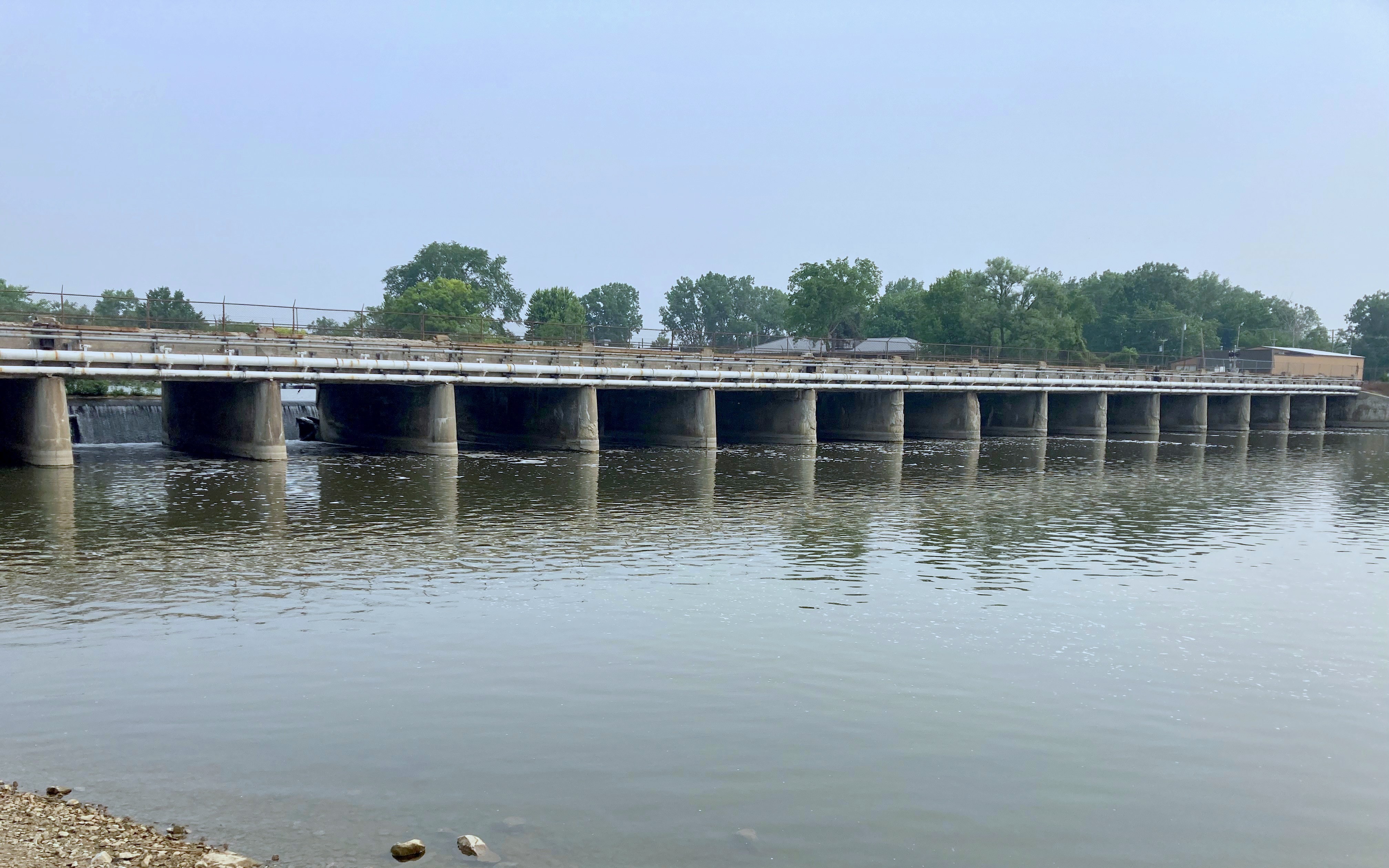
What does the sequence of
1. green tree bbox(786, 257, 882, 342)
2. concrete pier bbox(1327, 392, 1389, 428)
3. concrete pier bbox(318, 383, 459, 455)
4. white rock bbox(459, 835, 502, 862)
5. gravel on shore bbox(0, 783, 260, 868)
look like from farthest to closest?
1. green tree bbox(786, 257, 882, 342)
2. concrete pier bbox(1327, 392, 1389, 428)
3. concrete pier bbox(318, 383, 459, 455)
4. white rock bbox(459, 835, 502, 862)
5. gravel on shore bbox(0, 783, 260, 868)

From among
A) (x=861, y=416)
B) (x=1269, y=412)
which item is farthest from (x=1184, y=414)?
(x=861, y=416)

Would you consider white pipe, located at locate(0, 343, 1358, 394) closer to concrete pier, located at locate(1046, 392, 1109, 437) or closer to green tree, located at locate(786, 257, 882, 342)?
concrete pier, located at locate(1046, 392, 1109, 437)

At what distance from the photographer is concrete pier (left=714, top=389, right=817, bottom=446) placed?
58625 millimetres

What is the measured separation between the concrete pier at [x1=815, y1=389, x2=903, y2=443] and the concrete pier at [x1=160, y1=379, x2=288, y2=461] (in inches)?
1159

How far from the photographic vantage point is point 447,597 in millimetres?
19328

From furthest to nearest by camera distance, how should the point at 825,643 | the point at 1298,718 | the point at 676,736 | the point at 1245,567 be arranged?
the point at 1245,567 → the point at 825,643 → the point at 1298,718 → the point at 676,736

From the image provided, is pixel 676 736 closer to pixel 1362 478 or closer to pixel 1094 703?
pixel 1094 703

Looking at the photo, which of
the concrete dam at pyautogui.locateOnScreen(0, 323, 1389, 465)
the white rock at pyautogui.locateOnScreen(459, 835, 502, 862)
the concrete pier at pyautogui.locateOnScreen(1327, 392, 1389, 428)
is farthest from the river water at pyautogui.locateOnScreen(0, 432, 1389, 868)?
the concrete pier at pyautogui.locateOnScreen(1327, 392, 1389, 428)

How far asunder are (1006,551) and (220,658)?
17.0m

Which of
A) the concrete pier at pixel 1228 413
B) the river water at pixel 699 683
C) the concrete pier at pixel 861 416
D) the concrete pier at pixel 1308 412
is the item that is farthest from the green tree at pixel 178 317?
the concrete pier at pixel 1308 412

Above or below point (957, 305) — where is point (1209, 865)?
below

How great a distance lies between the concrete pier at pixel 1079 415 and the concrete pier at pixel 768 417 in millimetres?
23651

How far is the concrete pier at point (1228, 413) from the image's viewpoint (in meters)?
91.1

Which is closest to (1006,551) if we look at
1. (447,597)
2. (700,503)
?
(700,503)
